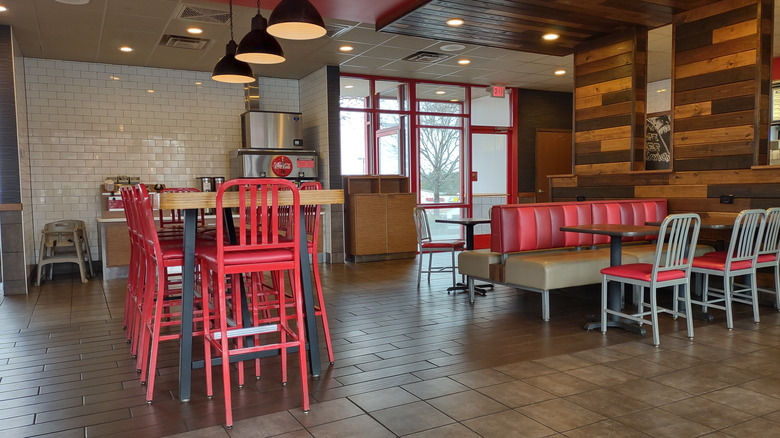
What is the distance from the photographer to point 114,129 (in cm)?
804

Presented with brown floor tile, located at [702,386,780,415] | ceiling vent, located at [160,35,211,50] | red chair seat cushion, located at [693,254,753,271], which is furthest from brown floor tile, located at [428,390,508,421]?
ceiling vent, located at [160,35,211,50]

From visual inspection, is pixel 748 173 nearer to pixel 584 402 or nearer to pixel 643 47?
pixel 643 47

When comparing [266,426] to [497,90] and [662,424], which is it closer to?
[662,424]

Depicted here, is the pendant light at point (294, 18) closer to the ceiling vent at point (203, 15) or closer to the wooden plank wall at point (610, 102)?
the ceiling vent at point (203, 15)

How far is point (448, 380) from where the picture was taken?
3182 millimetres

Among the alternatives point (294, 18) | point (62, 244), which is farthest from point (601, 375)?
point (62, 244)

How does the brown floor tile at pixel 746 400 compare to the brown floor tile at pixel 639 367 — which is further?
the brown floor tile at pixel 639 367

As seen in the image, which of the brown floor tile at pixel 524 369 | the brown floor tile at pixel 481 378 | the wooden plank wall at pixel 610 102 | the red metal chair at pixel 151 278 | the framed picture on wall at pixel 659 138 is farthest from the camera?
the framed picture on wall at pixel 659 138

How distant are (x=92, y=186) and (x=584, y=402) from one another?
754cm

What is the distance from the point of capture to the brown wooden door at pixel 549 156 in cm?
1100

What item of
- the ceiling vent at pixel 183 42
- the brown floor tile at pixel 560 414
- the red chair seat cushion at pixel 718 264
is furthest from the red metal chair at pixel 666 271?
the ceiling vent at pixel 183 42

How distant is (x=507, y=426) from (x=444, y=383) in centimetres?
63

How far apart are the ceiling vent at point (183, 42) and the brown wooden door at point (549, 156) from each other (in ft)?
21.9

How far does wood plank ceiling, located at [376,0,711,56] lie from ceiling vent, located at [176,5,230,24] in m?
1.66
